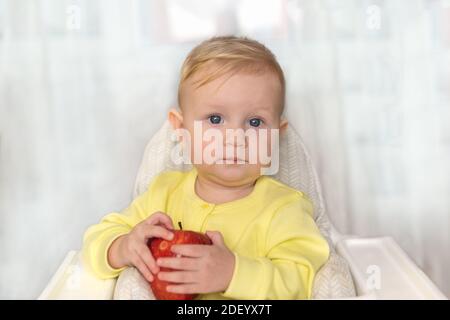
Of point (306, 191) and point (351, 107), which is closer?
point (306, 191)

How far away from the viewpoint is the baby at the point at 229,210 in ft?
3.30

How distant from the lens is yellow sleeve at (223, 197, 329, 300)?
100 centimetres

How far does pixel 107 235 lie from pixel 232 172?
24 cm

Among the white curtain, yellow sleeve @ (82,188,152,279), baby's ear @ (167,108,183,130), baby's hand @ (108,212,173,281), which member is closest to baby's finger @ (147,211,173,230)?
baby's hand @ (108,212,173,281)

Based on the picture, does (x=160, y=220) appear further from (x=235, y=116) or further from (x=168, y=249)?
(x=235, y=116)

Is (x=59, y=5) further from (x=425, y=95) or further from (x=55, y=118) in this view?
(x=425, y=95)

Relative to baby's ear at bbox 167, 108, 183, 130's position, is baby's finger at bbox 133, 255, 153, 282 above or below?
below

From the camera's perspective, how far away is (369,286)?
41.4 inches

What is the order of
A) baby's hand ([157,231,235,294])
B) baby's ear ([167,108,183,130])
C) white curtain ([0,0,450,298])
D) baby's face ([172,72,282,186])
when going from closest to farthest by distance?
baby's hand ([157,231,235,294])
baby's face ([172,72,282,186])
baby's ear ([167,108,183,130])
white curtain ([0,0,450,298])

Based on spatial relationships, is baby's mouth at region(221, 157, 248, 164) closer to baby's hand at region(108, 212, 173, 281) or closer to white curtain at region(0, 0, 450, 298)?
baby's hand at region(108, 212, 173, 281)

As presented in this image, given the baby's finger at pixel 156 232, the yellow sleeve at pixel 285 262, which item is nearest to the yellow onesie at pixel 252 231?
the yellow sleeve at pixel 285 262

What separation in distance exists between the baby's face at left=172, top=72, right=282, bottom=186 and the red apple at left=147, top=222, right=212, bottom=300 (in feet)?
0.54
